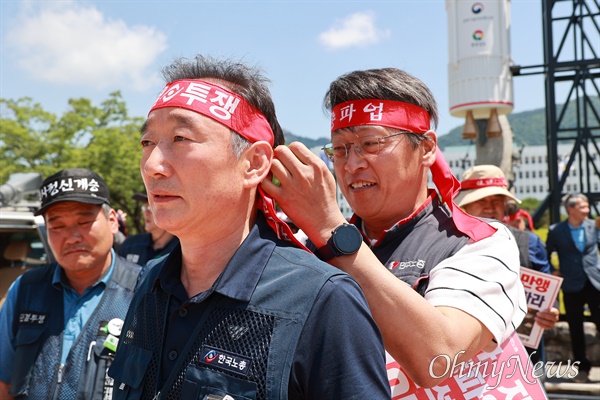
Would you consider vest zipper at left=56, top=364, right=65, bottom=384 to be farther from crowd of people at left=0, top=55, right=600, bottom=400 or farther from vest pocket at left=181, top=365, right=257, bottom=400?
vest pocket at left=181, top=365, right=257, bottom=400

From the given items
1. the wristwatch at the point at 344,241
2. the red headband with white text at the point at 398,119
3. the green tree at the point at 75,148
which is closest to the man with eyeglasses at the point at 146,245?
the red headband with white text at the point at 398,119

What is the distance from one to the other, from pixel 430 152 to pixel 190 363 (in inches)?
48.3

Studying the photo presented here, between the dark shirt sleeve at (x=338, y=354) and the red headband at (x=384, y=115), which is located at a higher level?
the red headband at (x=384, y=115)

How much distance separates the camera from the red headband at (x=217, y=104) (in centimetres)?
162

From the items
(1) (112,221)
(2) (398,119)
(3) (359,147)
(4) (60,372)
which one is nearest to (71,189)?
(1) (112,221)

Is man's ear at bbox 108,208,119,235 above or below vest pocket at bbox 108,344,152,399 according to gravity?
above

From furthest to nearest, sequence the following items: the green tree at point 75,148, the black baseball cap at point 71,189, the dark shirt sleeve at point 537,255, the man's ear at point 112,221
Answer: the green tree at point 75,148
the dark shirt sleeve at point 537,255
the man's ear at point 112,221
the black baseball cap at point 71,189

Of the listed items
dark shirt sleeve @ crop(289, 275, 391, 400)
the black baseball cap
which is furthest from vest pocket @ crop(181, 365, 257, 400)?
the black baseball cap

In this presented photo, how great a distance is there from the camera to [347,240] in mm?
→ 1616

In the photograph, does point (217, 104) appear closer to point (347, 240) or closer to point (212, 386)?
point (347, 240)

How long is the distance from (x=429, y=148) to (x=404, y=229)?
33cm

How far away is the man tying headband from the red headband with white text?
1.42 ft

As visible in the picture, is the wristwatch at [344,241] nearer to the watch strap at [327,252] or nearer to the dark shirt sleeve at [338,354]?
the watch strap at [327,252]

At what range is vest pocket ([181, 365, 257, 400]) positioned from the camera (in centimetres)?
139
